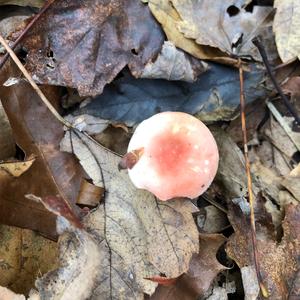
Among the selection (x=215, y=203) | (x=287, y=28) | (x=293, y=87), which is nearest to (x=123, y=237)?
(x=215, y=203)

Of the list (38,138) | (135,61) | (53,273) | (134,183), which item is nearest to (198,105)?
(135,61)

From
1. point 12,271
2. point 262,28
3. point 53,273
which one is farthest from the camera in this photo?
point 262,28

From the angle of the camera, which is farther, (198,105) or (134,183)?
(198,105)

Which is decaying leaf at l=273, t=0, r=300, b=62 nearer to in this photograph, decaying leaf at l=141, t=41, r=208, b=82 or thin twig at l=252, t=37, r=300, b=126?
thin twig at l=252, t=37, r=300, b=126

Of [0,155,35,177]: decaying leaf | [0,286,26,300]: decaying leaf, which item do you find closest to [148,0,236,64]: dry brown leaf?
[0,155,35,177]: decaying leaf

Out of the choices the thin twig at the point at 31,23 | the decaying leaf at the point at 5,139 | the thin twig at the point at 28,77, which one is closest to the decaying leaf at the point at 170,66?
the thin twig at the point at 28,77

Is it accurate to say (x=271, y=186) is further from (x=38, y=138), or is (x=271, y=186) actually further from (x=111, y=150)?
(x=38, y=138)

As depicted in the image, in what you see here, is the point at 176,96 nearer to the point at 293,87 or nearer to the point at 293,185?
the point at 293,87
